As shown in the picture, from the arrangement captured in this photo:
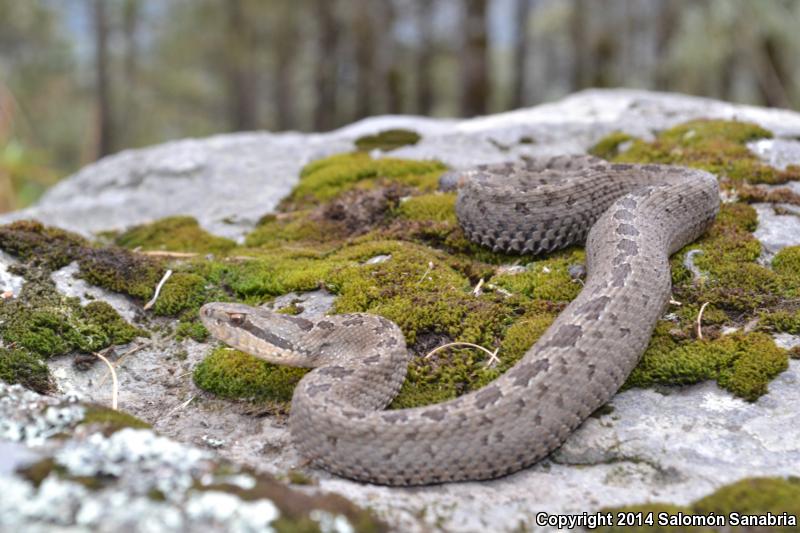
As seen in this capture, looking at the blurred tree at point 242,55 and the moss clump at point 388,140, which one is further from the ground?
the moss clump at point 388,140

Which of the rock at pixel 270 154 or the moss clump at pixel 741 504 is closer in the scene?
the moss clump at pixel 741 504

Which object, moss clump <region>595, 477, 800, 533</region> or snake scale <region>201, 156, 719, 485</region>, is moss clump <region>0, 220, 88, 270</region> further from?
moss clump <region>595, 477, 800, 533</region>

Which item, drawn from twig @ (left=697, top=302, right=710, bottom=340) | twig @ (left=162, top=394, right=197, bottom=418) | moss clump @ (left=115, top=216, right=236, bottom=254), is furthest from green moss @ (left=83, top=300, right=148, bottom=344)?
twig @ (left=697, top=302, right=710, bottom=340)

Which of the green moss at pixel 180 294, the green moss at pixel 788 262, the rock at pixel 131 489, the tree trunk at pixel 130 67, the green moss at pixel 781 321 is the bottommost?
the tree trunk at pixel 130 67

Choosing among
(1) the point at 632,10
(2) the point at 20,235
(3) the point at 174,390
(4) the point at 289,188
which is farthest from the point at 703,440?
(1) the point at 632,10

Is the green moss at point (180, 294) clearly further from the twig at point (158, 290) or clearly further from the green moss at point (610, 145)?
the green moss at point (610, 145)

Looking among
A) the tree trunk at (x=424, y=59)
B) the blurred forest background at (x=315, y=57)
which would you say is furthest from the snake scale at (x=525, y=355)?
the tree trunk at (x=424, y=59)
